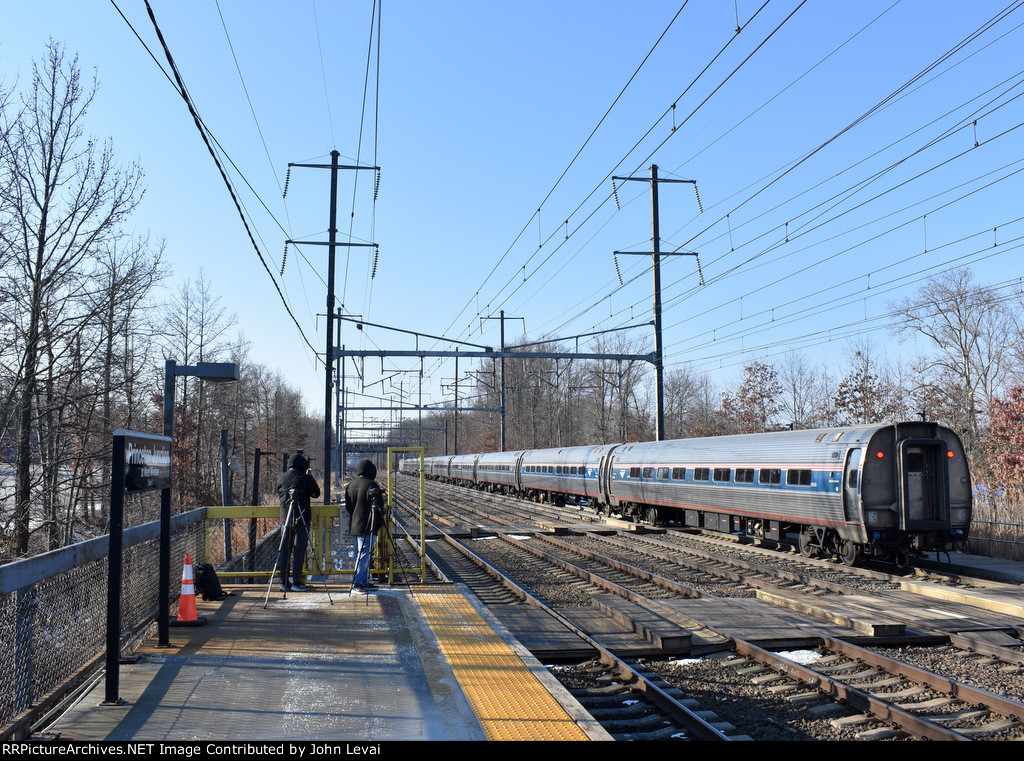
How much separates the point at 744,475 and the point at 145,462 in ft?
49.5

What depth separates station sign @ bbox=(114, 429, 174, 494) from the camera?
5859 mm

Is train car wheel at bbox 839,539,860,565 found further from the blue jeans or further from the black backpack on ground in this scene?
the black backpack on ground

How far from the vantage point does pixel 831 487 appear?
15336mm

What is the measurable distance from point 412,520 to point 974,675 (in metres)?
24.5

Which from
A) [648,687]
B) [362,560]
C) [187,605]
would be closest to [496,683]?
[648,687]

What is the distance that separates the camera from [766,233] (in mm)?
19359

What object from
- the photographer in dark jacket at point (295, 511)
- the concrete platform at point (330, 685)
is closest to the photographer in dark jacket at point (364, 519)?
the photographer in dark jacket at point (295, 511)

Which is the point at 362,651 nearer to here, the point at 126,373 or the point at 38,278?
the point at 38,278

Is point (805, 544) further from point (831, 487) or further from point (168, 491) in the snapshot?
point (168, 491)

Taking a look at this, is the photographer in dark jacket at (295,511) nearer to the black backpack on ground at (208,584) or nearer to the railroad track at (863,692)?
the black backpack on ground at (208,584)

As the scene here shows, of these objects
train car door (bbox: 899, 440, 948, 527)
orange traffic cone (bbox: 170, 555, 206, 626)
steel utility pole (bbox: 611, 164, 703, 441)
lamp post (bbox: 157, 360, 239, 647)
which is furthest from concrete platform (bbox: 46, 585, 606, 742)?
steel utility pole (bbox: 611, 164, 703, 441)

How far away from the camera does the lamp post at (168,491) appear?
23.3 ft

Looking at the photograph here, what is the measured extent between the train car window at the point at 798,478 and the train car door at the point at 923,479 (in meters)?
1.89

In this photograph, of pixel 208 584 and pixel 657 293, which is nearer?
pixel 208 584
